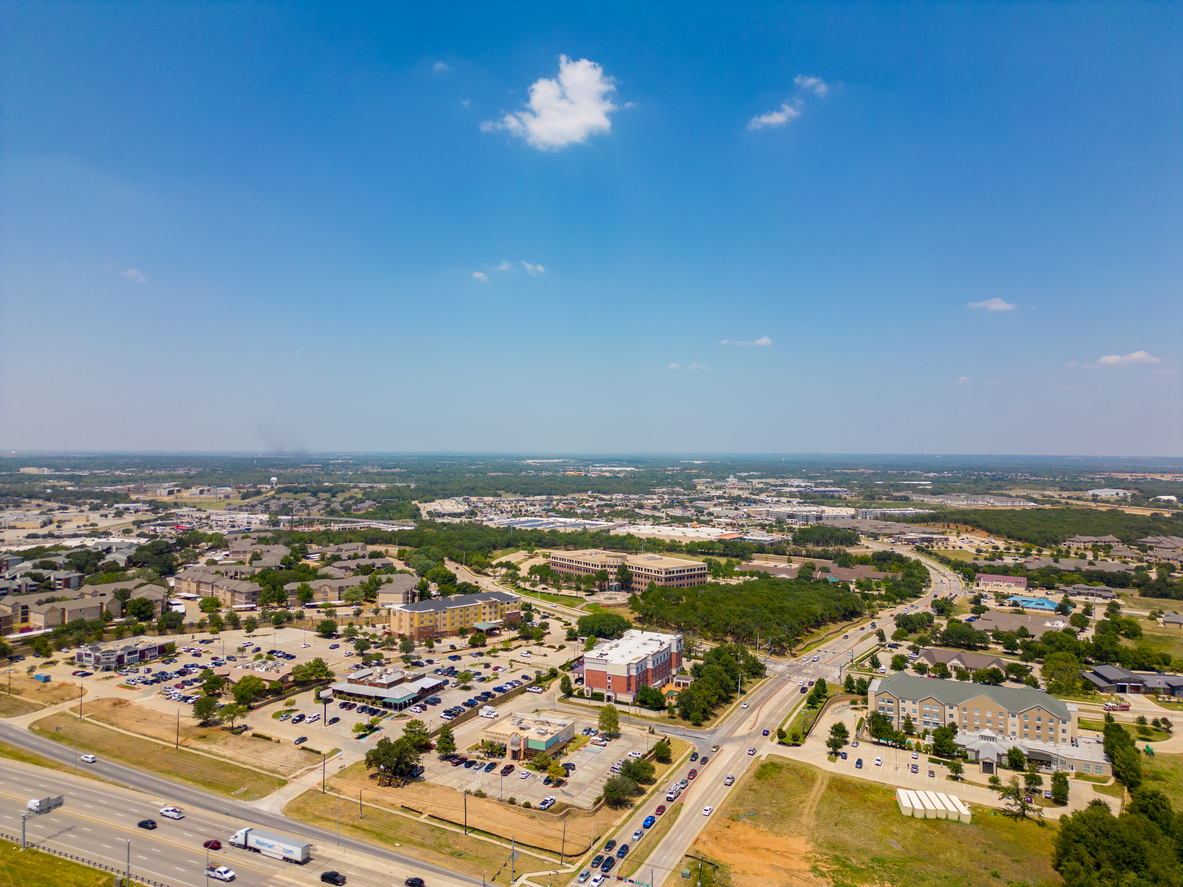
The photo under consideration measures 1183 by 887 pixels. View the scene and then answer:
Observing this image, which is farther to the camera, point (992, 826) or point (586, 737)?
point (586, 737)

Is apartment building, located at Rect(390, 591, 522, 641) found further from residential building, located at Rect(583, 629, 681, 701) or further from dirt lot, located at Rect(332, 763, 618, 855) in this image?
dirt lot, located at Rect(332, 763, 618, 855)

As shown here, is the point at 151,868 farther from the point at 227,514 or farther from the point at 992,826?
the point at 227,514

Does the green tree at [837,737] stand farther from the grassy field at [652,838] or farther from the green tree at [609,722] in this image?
the green tree at [609,722]

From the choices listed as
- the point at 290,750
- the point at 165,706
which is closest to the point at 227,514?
the point at 165,706

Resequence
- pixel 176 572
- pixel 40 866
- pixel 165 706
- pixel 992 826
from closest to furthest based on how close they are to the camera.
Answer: pixel 40 866
pixel 992 826
pixel 165 706
pixel 176 572

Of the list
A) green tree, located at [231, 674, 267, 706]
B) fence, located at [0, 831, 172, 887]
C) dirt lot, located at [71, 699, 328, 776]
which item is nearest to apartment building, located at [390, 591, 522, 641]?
green tree, located at [231, 674, 267, 706]

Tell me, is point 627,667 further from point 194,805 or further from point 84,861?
point 84,861
